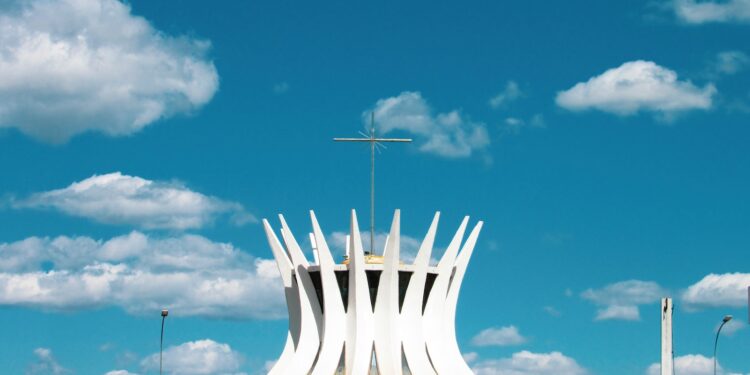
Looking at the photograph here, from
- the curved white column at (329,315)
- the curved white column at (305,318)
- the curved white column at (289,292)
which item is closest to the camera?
the curved white column at (329,315)

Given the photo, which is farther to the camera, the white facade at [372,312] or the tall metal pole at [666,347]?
the white facade at [372,312]

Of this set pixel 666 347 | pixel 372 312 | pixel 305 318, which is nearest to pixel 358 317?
pixel 372 312

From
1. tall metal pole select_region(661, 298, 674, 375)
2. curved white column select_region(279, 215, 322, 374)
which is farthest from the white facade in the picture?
tall metal pole select_region(661, 298, 674, 375)

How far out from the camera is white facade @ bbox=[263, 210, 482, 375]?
72438 mm

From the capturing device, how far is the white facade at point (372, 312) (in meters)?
72.4

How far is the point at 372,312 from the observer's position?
73375 millimetres

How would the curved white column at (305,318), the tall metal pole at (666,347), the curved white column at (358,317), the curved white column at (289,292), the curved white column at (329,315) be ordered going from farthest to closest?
the curved white column at (289,292)
the curved white column at (305,318)
the curved white column at (329,315)
the curved white column at (358,317)
the tall metal pole at (666,347)

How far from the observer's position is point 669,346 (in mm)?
46250

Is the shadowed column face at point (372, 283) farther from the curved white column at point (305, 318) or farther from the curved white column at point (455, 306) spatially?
the curved white column at point (455, 306)

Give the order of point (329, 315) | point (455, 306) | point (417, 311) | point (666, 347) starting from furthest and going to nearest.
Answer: point (455, 306) → point (417, 311) → point (329, 315) → point (666, 347)

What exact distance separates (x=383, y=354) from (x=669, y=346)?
28140mm

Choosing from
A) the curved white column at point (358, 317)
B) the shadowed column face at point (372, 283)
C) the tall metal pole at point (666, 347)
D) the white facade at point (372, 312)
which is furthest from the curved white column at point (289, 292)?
the tall metal pole at point (666, 347)

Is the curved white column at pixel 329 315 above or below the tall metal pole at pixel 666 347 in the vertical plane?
above

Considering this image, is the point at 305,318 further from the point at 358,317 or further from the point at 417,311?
the point at 417,311
